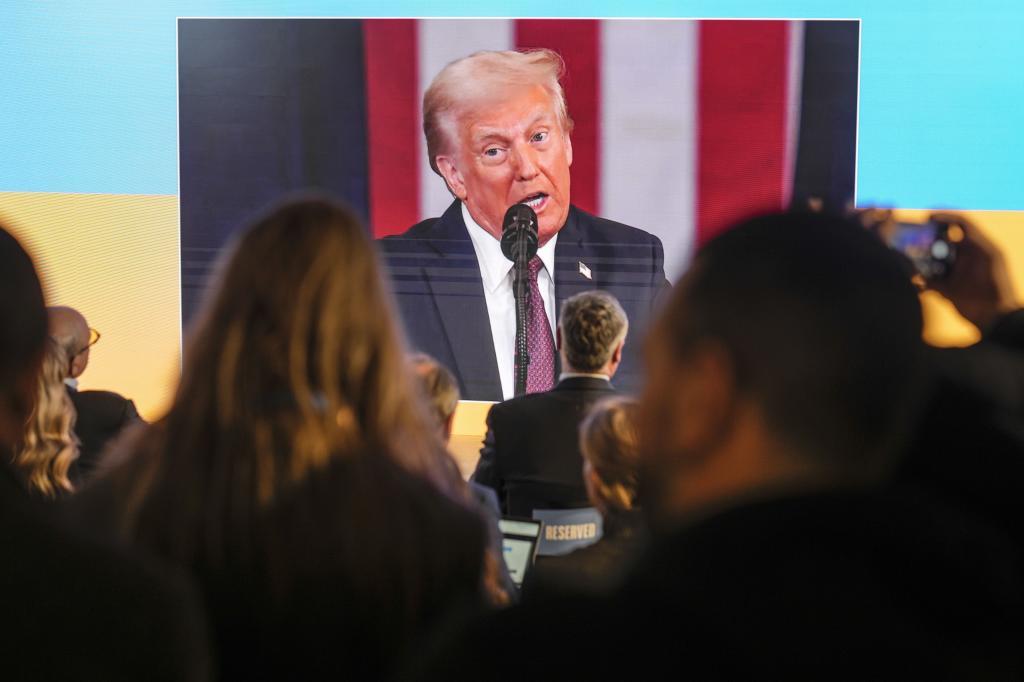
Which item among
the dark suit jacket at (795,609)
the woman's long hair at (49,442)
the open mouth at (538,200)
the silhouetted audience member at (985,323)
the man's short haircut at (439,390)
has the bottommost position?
the woman's long hair at (49,442)

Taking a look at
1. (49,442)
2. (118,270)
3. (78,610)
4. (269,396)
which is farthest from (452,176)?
(78,610)

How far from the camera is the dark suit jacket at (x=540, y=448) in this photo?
7.80 ft

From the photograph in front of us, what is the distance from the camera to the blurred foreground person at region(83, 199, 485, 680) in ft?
3.39

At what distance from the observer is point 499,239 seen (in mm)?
5586

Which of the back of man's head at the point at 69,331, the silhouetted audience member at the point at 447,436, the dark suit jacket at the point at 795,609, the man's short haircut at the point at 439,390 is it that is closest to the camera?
the dark suit jacket at the point at 795,609

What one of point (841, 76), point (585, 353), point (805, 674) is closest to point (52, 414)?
point (585, 353)

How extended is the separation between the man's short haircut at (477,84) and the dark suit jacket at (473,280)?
0.41 meters

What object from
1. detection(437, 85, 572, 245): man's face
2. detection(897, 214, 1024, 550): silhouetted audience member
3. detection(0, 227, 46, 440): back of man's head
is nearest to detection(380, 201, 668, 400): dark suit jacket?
detection(437, 85, 572, 245): man's face

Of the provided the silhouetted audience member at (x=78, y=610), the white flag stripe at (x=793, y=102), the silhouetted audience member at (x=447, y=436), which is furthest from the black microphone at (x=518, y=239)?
the silhouetted audience member at (x=78, y=610)

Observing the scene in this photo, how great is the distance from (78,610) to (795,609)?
521mm

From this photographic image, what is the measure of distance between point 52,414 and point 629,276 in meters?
3.74

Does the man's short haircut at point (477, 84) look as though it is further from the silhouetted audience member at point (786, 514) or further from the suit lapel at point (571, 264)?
the silhouetted audience member at point (786, 514)

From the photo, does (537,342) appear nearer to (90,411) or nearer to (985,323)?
(90,411)

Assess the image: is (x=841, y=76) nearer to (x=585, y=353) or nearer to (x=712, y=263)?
(x=585, y=353)
